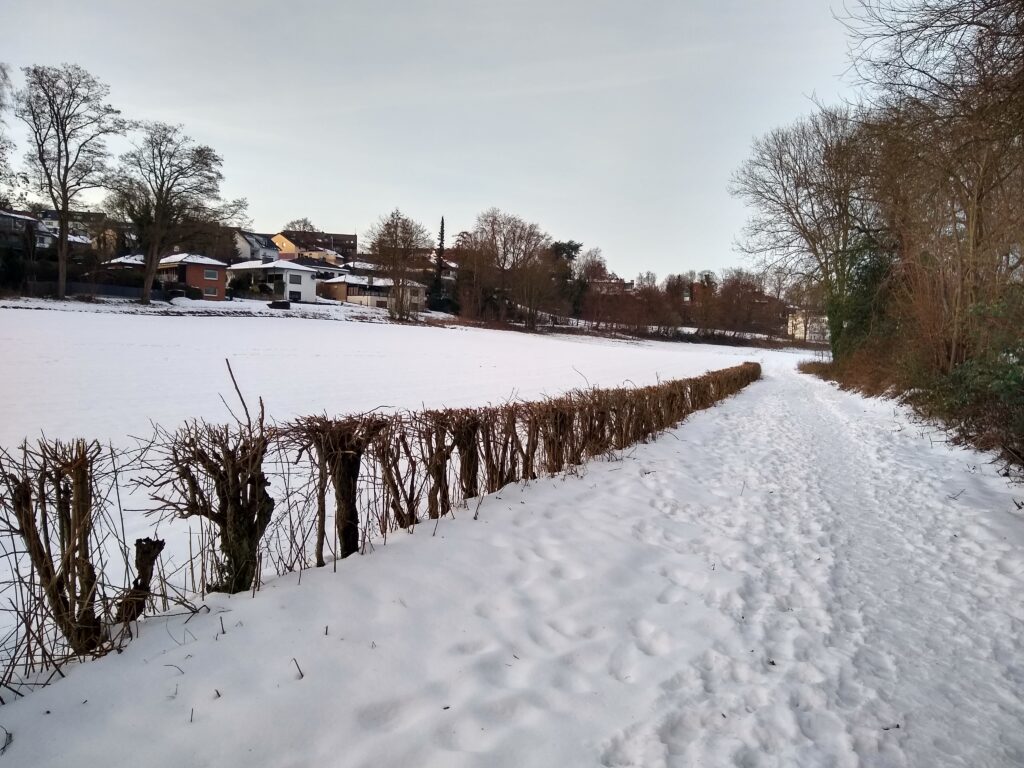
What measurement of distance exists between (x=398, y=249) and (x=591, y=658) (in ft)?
179

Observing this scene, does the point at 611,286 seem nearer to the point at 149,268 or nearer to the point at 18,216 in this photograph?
the point at 149,268

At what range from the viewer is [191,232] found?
44156 millimetres

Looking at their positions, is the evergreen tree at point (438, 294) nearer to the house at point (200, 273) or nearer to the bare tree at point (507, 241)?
the bare tree at point (507, 241)

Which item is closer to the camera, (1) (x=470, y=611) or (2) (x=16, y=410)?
(1) (x=470, y=611)

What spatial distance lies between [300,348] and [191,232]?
27127 millimetres

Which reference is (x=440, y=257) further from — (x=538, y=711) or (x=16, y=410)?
(x=538, y=711)

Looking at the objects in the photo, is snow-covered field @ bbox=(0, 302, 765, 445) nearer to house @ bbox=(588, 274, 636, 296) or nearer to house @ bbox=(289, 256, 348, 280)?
house @ bbox=(289, 256, 348, 280)

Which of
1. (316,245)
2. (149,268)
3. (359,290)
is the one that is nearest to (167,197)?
(149,268)

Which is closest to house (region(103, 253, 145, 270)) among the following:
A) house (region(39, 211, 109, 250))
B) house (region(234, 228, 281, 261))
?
house (region(39, 211, 109, 250))

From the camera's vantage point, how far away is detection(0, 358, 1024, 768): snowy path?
2.19 m

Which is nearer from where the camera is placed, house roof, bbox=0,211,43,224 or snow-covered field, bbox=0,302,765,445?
snow-covered field, bbox=0,302,765,445

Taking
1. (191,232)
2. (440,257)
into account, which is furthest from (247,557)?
(440,257)

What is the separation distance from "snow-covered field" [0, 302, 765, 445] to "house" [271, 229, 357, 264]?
64351 mm

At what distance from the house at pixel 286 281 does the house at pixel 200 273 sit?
16.1 feet
